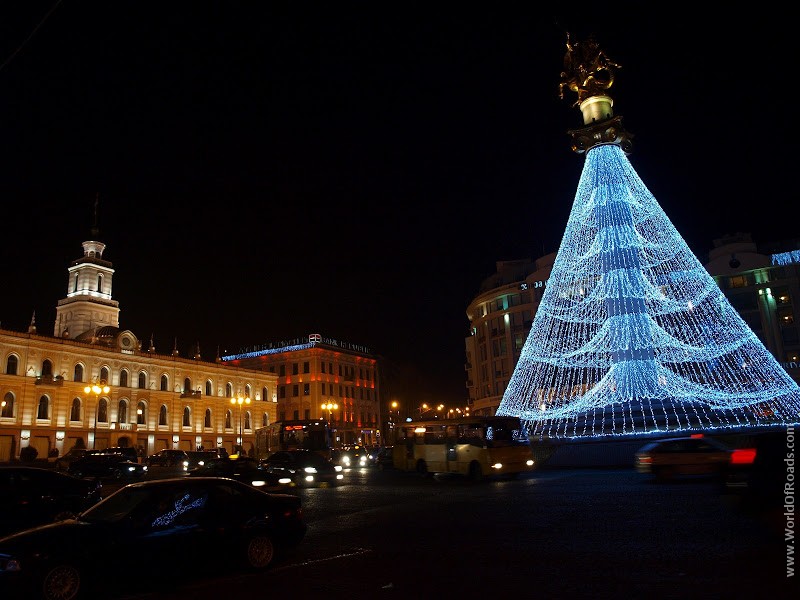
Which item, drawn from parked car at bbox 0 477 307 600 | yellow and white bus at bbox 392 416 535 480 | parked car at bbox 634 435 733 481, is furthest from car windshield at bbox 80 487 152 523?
yellow and white bus at bbox 392 416 535 480

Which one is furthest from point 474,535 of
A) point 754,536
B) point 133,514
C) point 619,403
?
point 619,403

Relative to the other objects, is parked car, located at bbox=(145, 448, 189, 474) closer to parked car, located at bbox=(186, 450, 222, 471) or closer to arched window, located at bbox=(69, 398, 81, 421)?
parked car, located at bbox=(186, 450, 222, 471)

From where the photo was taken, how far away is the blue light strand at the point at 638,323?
28031 mm

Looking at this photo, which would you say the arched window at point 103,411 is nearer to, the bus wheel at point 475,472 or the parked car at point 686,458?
the bus wheel at point 475,472

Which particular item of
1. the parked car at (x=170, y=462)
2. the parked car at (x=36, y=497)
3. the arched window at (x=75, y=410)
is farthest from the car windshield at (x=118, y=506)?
the arched window at (x=75, y=410)

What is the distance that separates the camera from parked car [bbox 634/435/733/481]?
734 inches

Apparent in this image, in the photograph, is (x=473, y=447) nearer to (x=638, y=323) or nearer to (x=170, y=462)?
(x=638, y=323)

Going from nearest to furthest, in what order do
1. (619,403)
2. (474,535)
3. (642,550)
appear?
(642,550)
(474,535)
(619,403)

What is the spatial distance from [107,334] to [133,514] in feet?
190

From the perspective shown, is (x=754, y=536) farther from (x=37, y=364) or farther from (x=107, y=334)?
(x=107, y=334)

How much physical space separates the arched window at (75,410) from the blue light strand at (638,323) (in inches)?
1596

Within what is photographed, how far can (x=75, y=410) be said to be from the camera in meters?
53.4

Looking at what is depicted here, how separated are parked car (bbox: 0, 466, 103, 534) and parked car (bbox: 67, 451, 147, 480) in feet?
50.1

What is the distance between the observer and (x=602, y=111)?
3250 cm
